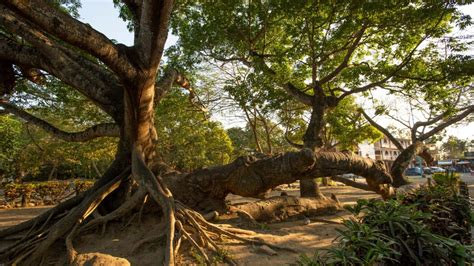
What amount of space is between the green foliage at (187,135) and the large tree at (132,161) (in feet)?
12.4

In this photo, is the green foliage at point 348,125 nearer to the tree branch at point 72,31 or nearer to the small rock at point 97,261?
the tree branch at point 72,31

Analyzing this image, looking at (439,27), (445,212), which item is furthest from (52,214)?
(439,27)

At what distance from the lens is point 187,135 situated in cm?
1658

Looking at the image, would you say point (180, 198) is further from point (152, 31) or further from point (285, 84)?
point (285, 84)

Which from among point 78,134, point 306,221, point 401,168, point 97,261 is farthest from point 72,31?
point 401,168

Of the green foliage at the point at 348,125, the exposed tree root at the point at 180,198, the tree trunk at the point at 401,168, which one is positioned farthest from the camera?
the green foliage at the point at 348,125

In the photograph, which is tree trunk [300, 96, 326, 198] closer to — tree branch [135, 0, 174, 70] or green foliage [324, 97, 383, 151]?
green foliage [324, 97, 383, 151]

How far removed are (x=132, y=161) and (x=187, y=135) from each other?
10702mm

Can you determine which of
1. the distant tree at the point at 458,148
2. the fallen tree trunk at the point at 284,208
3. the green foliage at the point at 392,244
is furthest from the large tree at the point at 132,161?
the distant tree at the point at 458,148

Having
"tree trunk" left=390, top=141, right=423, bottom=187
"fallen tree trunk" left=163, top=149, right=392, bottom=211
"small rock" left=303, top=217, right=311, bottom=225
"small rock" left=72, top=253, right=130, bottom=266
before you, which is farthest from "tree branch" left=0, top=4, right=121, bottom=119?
"tree trunk" left=390, top=141, right=423, bottom=187

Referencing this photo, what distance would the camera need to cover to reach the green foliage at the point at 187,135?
11422 mm

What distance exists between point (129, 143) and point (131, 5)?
2920mm

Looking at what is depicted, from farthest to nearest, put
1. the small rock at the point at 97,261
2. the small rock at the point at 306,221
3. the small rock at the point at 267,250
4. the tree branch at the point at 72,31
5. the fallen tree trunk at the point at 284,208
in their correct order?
the small rock at the point at 306,221, the fallen tree trunk at the point at 284,208, the small rock at the point at 267,250, the small rock at the point at 97,261, the tree branch at the point at 72,31

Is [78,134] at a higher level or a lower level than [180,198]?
higher
